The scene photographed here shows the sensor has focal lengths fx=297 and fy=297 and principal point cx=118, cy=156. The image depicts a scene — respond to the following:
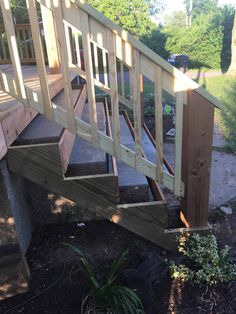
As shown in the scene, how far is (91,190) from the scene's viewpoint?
7.90 feet

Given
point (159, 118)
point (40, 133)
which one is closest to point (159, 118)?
point (159, 118)

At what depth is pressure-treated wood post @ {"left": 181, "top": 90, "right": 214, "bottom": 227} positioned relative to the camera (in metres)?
2.18

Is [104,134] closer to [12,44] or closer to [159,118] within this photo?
[159,118]

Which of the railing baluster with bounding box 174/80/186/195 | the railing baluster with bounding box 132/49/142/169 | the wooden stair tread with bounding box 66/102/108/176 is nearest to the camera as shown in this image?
the railing baluster with bounding box 132/49/142/169

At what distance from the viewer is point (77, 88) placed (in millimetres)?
4531

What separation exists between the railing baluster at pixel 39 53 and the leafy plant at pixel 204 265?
1541 mm

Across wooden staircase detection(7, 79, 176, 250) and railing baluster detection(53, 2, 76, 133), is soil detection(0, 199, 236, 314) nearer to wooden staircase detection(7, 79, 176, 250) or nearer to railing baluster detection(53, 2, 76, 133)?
wooden staircase detection(7, 79, 176, 250)

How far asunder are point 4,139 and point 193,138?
138 cm

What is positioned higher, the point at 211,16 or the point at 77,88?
the point at 77,88

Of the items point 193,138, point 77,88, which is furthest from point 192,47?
point 193,138

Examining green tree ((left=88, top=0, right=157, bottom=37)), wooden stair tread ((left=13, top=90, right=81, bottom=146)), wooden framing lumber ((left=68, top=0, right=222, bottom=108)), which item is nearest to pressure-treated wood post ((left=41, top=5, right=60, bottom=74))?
wooden stair tread ((left=13, top=90, right=81, bottom=146))

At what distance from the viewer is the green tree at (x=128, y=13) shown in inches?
591

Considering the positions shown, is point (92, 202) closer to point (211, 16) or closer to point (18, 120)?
point (18, 120)

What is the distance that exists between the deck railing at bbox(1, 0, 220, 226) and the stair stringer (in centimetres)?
25
